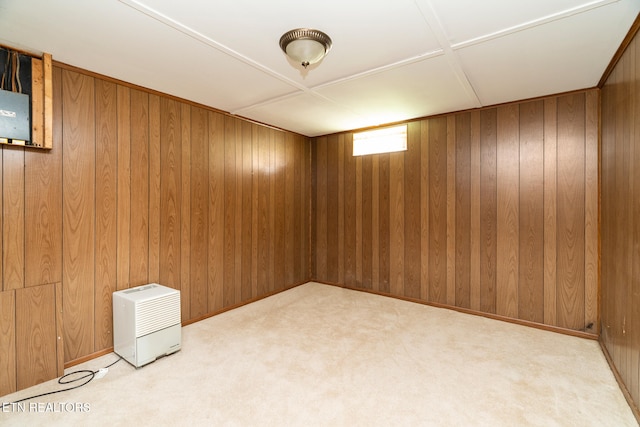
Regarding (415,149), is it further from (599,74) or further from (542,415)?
(542,415)

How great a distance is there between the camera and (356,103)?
335 centimetres

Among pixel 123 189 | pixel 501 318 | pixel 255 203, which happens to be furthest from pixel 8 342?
pixel 501 318

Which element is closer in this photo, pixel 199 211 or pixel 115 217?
pixel 115 217

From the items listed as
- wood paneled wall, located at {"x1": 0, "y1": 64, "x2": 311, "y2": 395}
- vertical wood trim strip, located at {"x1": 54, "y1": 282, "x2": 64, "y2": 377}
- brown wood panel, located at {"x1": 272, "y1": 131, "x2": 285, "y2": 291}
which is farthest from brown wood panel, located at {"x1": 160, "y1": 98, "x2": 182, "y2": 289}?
brown wood panel, located at {"x1": 272, "y1": 131, "x2": 285, "y2": 291}

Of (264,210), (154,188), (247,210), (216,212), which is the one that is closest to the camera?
(154,188)

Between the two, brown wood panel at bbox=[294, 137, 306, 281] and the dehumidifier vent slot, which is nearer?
the dehumidifier vent slot

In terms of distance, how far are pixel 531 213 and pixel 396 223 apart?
152 centimetres

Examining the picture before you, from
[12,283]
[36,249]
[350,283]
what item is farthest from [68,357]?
[350,283]

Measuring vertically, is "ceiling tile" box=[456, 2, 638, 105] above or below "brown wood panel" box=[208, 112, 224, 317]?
above

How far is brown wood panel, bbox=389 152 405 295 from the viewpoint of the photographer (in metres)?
4.12

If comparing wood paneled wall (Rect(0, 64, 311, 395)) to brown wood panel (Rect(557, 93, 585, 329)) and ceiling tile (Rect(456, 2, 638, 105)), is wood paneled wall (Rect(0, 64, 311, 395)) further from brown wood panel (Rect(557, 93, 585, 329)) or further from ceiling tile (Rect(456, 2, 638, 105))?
brown wood panel (Rect(557, 93, 585, 329))

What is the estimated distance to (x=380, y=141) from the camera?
4312 mm

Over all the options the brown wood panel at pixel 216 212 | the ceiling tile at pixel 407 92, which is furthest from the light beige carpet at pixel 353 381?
the ceiling tile at pixel 407 92

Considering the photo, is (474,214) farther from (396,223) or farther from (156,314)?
(156,314)
